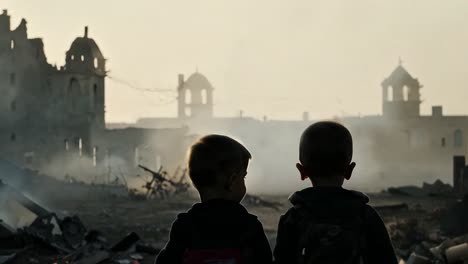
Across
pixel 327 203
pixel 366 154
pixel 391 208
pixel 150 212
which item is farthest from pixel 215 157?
pixel 366 154

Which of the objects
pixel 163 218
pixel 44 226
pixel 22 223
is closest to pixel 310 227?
pixel 44 226

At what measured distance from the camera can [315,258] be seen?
3.64 m

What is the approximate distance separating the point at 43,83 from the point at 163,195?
739 inches

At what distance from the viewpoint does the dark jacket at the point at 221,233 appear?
366 centimetres

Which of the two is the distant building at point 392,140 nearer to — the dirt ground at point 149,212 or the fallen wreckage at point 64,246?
the dirt ground at point 149,212

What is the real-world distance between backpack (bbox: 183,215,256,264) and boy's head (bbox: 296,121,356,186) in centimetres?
38

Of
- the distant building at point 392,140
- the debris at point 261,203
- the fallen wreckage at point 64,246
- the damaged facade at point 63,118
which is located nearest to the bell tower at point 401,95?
the distant building at point 392,140

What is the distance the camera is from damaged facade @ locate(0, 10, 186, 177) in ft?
153

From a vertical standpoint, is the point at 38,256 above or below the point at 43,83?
below

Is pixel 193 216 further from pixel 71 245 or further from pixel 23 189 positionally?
pixel 23 189

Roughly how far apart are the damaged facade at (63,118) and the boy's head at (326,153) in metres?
43.2

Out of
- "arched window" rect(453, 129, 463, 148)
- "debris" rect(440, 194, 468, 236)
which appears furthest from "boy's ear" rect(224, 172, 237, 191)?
"arched window" rect(453, 129, 463, 148)

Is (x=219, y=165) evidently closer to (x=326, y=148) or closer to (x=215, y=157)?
(x=215, y=157)

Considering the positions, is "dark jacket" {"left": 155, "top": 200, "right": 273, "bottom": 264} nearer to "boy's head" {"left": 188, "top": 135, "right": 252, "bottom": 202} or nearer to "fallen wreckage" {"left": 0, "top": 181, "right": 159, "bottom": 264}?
"boy's head" {"left": 188, "top": 135, "right": 252, "bottom": 202}
